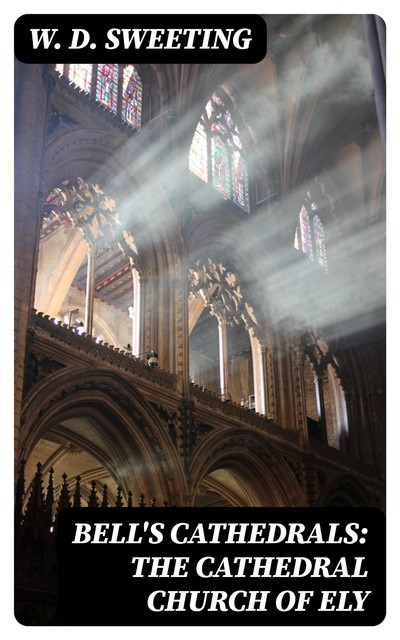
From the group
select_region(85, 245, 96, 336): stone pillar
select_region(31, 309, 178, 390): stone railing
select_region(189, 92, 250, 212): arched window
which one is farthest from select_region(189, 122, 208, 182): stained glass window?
select_region(31, 309, 178, 390): stone railing

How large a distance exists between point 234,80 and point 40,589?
14.5m

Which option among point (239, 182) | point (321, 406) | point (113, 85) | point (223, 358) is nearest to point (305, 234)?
point (239, 182)

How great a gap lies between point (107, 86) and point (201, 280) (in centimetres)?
455

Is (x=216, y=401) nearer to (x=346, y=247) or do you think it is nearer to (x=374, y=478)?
(x=374, y=478)

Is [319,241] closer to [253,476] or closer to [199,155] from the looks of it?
[199,155]

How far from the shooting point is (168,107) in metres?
16.2

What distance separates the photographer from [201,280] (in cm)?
1736

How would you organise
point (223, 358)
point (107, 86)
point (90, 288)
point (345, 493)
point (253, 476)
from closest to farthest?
point (90, 288) < point (107, 86) < point (253, 476) < point (223, 358) < point (345, 493)

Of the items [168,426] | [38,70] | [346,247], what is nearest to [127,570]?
[168,426]

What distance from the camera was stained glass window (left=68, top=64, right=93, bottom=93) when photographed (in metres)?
14.7

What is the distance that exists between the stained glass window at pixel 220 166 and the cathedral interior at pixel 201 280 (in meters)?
Answer: 0.06

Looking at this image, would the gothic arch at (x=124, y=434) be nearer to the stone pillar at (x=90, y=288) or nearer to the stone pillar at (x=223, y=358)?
the stone pillar at (x=90, y=288)

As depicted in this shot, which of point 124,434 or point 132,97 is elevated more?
point 132,97

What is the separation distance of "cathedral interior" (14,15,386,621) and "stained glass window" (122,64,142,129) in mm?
48
